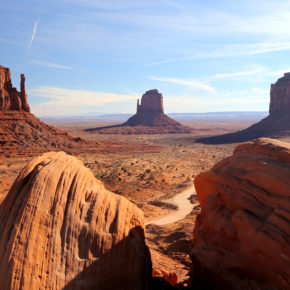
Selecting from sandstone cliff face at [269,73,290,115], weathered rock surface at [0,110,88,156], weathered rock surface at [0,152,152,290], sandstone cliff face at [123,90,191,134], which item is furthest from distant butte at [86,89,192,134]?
weathered rock surface at [0,152,152,290]

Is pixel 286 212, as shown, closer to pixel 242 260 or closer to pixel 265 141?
pixel 242 260

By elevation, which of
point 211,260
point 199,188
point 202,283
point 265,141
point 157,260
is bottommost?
point 157,260

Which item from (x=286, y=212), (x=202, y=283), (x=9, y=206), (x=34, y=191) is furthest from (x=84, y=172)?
(x=286, y=212)

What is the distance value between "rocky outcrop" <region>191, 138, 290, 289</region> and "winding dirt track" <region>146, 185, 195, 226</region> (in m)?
9.75

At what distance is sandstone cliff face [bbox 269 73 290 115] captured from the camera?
311ft

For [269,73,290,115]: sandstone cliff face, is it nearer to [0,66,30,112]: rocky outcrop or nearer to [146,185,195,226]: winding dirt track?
[146,185,195,226]: winding dirt track

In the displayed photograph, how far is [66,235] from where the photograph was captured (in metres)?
7.77

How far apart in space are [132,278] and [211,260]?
265cm

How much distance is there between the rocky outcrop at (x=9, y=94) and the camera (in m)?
56.8

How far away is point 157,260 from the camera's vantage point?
13.1 m

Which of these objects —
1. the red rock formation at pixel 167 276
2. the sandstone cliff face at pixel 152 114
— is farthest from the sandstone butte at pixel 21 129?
the sandstone cliff face at pixel 152 114

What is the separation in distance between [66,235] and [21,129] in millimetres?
53748

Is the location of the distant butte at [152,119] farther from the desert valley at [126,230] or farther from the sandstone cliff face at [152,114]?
the desert valley at [126,230]

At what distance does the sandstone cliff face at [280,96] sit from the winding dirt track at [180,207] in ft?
274
